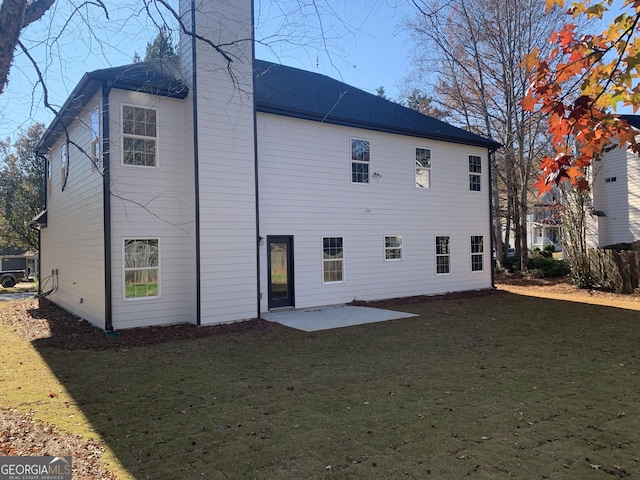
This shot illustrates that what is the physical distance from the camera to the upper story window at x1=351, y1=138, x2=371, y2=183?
12922mm

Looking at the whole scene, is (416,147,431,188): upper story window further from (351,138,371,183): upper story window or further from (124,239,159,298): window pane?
(124,239,159,298): window pane

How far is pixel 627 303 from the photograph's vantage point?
12.7 metres

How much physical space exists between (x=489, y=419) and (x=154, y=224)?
317 inches

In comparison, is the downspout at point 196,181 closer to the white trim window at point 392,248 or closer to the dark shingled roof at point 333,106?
the dark shingled roof at point 333,106

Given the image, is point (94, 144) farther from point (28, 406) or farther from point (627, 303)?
point (627, 303)

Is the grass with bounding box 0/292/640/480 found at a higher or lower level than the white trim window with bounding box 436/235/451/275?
lower

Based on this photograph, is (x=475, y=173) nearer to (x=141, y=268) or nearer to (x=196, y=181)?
(x=196, y=181)

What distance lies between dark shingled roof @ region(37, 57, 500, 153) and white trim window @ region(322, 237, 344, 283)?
3463mm

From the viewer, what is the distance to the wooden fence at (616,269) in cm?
1447

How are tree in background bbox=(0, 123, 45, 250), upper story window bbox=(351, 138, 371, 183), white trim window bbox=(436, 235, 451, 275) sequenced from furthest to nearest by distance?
1. tree in background bbox=(0, 123, 45, 250)
2. white trim window bbox=(436, 235, 451, 275)
3. upper story window bbox=(351, 138, 371, 183)

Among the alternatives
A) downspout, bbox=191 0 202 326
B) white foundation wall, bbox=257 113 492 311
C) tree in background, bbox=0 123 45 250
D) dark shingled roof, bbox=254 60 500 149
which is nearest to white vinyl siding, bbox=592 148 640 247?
dark shingled roof, bbox=254 60 500 149

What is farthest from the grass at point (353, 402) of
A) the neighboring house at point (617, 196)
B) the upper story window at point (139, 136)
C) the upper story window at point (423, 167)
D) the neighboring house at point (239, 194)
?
the neighboring house at point (617, 196)

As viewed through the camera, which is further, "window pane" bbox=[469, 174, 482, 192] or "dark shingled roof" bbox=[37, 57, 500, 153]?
"window pane" bbox=[469, 174, 482, 192]

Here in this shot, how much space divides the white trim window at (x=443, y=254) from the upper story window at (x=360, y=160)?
3764mm
